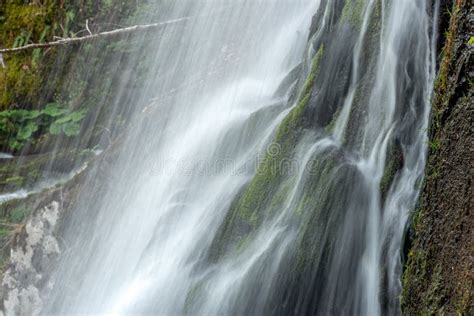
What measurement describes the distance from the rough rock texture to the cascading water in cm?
44

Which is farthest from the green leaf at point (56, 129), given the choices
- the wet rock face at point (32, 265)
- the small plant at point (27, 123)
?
the wet rock face at point (32, 265)

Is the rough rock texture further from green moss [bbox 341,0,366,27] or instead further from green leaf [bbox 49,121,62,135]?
green leaf [bbox 49,121,62,135]

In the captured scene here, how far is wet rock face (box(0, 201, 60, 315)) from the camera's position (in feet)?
20.8

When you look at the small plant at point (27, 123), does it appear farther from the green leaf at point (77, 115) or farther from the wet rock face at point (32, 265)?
the wet rock face at point (32, 265)

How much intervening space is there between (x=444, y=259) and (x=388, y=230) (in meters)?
0.86

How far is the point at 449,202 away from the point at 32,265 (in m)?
4.83

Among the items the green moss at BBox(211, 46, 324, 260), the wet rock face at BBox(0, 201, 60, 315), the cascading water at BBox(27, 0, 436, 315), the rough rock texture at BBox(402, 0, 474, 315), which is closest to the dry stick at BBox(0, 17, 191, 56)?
the cascading water at BBox(27, 0, 436, 315)

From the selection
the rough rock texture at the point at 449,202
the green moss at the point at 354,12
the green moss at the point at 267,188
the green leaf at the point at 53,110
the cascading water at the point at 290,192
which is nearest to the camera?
the rough rock texture at the point at 449,202

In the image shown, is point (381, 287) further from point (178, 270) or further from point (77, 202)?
point (77, 202)

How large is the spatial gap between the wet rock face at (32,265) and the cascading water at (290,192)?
0.25m

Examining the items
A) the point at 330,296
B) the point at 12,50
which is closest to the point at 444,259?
the point at 330,296

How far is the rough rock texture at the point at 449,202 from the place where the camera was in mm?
3093

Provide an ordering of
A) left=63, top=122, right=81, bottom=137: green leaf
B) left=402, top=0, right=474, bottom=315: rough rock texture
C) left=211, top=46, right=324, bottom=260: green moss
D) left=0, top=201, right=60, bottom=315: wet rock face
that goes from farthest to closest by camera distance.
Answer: left=63, top=122, right=81, bottom=137: green leaf, left=0, top=201, right=60, bottom=315: wet rock face, left=211, top=46, right=324, bottom=260: green moss, left=402, top=0, right=474, bottom=315: rough rock texture

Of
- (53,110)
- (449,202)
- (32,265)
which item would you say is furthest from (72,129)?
(449,202)
